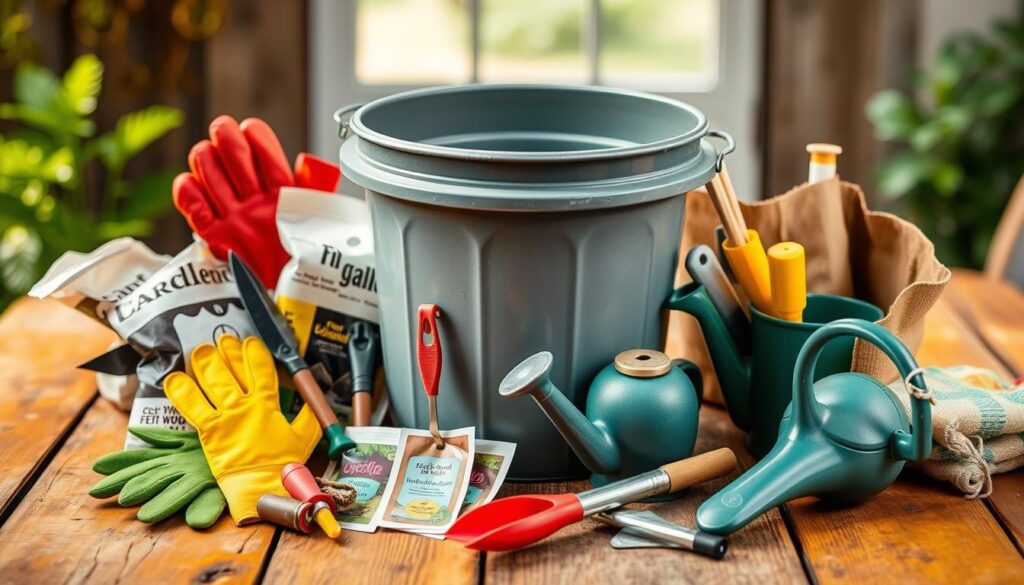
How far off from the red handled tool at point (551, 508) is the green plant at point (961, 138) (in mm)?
1687

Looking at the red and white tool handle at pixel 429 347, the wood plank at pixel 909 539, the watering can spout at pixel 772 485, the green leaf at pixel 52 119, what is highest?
the green leaf at pixel 52 119

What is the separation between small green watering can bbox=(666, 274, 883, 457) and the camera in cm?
114

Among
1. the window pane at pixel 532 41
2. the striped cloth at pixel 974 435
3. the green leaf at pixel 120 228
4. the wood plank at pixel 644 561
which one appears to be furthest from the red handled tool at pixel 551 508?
the window pane at pixel 532 41

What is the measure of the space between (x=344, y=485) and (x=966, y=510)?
23.5 inches

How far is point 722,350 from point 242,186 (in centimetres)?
60

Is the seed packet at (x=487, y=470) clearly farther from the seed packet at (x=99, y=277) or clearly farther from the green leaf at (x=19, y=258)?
the green leaf at (x=19, y=258)

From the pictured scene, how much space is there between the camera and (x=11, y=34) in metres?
2.57

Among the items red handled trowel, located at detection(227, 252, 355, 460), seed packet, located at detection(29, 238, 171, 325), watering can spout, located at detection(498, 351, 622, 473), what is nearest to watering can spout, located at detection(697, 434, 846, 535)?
watering can spout, located at detection(498, 351, 622, 473)

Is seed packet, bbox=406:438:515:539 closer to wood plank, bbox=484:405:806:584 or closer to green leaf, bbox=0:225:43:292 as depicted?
wood plank, bbox=484:405:806:584

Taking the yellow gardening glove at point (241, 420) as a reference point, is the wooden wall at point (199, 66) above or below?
above

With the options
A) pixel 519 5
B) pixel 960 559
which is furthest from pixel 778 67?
pixel 960 559

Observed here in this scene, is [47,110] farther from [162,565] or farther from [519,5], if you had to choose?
[162,565]

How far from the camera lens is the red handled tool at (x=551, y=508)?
975mm

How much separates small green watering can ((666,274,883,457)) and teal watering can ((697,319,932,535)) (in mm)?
101
